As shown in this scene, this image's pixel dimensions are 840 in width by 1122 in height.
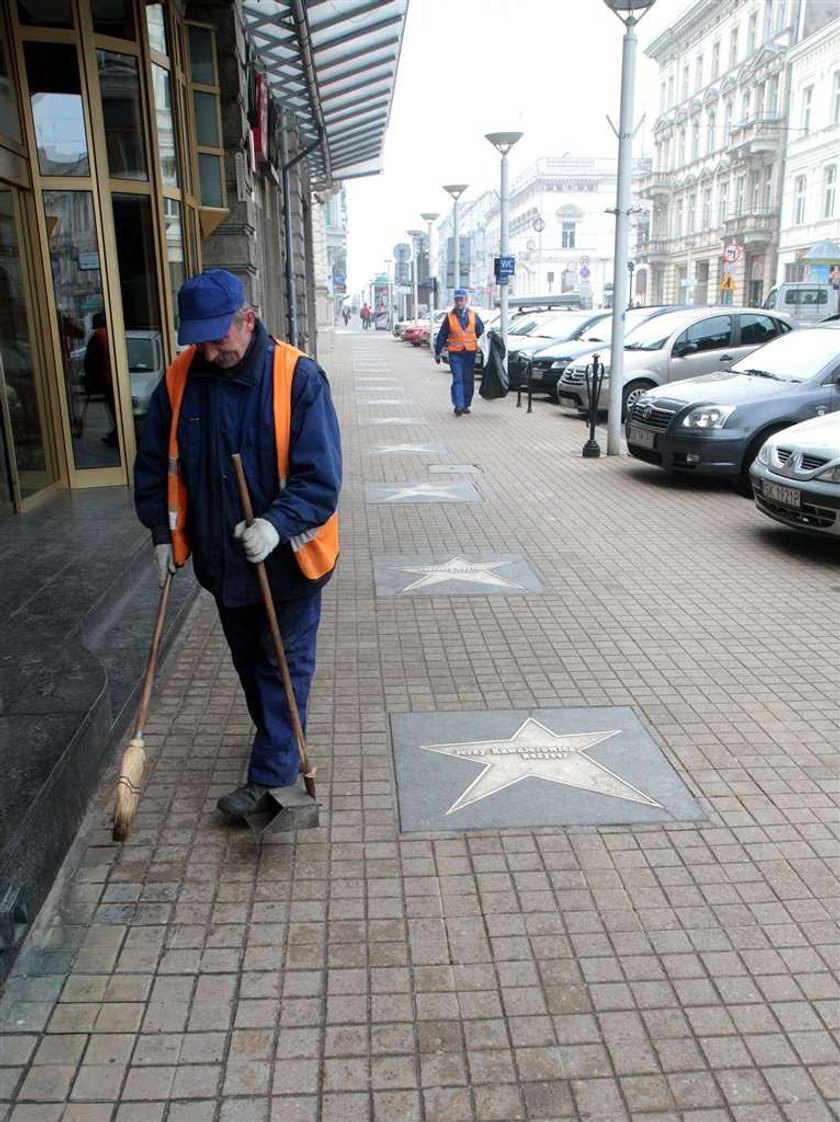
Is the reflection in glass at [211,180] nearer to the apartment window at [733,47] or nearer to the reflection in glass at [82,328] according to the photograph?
the reflection in glass at [82,328]

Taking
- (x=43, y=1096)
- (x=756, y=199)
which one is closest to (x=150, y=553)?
(x=43, y=1096)

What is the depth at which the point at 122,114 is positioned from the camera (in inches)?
339

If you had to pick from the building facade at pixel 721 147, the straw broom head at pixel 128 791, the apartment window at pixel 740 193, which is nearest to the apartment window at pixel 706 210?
the building facade at pixel 721 147

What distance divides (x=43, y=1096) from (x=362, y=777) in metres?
1.89

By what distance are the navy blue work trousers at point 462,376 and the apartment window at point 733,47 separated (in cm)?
5888

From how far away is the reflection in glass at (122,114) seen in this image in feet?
27.7

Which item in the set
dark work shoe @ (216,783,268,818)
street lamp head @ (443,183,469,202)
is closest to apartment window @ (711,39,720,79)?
street lamp head @ (443,183,469,202)

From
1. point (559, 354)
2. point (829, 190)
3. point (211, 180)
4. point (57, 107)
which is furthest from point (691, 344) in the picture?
point (829, 190)

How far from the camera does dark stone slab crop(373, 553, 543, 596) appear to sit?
7.01 meters

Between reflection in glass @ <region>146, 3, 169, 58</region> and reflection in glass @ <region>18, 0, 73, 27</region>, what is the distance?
86 centimetres

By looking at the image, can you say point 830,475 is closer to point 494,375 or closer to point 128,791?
point 128,791

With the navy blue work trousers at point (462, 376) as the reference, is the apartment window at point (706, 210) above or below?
above

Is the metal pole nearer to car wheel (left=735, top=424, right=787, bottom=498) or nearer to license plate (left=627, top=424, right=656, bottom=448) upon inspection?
license plate (left=627, top=424, right=656, bottom=448)

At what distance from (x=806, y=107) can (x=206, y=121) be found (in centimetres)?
5580
